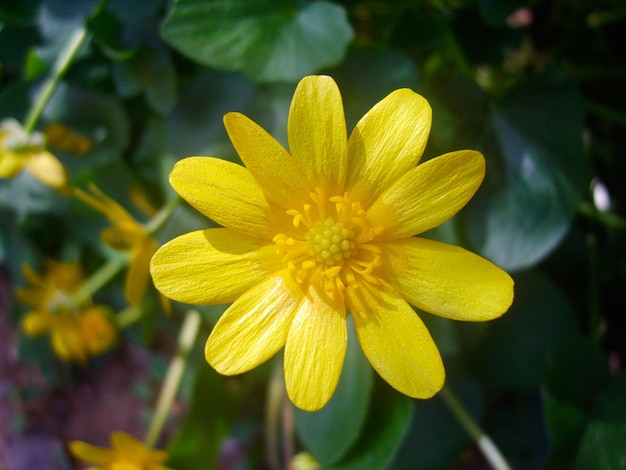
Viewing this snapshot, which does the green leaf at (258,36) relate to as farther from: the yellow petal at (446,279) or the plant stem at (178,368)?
the plant stem at (178,368)

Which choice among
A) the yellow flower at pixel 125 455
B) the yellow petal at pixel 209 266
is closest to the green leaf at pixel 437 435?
the yellow flower at pixel 125 455

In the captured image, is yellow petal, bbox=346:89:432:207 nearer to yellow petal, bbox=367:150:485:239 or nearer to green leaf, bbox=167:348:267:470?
yellow petal, bbox=367:150:485:239

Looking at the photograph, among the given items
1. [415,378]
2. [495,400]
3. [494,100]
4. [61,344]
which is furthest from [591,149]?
[61,344]

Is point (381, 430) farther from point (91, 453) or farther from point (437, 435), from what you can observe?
point (91, 453)

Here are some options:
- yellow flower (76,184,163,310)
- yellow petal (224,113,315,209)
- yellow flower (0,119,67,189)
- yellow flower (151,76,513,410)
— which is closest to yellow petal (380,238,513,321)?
Answer: yellow flower (151,76,513,410)

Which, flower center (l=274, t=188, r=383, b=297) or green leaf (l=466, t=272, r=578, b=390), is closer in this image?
flower center (l=274, t=188, r=383, b=297)
